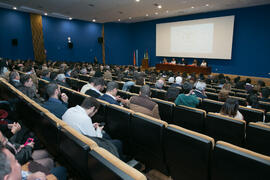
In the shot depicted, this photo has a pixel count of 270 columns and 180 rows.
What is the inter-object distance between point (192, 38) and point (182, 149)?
13.2 meters

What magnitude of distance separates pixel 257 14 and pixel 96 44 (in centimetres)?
1316

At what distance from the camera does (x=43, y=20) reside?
13.5m

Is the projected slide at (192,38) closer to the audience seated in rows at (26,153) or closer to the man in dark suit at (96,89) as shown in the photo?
the man in dark suit at (96,89)

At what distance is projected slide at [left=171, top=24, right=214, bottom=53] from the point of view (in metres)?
12.7

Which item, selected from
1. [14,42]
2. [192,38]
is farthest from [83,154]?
[14,42]

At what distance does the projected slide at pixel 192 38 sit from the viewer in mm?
12664

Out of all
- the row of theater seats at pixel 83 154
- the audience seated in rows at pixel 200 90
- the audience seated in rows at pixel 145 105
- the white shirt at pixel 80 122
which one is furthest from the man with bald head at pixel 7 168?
the audience seated in rows at pixel 200 90

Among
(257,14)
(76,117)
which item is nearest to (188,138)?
(76,117)

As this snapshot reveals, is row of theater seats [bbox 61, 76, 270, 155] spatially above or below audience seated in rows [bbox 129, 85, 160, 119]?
below

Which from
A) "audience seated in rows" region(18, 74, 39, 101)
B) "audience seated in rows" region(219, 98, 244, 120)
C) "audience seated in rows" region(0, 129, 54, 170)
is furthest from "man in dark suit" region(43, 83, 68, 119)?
"audience seated in rows" region(219, 98, 244, 120)

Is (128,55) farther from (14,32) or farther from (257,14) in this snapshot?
(257,14)

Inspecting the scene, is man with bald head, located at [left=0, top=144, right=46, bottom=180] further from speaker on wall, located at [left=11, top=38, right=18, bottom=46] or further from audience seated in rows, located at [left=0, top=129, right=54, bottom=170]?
speaker on wall, located at [left=11, top=38, right=18, bottom=46]

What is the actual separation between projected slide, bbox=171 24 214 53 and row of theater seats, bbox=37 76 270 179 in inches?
469

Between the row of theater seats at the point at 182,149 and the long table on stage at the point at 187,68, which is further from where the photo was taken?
the long table on stage at the point at 187,68
